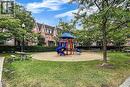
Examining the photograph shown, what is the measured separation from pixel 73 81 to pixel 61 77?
116 cm

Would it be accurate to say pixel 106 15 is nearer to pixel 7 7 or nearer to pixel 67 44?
pixel 67 44

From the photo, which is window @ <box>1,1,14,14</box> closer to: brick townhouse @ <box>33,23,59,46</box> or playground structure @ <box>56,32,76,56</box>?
playground structure @ <box>56,32,76,56</box>

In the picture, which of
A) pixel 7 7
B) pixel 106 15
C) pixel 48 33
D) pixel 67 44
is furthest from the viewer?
pixel 48 33

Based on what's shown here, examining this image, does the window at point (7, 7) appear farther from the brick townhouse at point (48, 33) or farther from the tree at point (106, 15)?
the brick townhouse at point (48, 33)

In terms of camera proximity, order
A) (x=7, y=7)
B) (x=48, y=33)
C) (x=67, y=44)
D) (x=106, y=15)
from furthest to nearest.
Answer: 1. (x=48, y=33)
2. (x=7, y=7)
3. (x=67, y=44)
4. (x=106, y=15)

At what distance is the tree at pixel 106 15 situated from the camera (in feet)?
58.6

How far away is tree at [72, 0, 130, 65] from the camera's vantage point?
58.6ft

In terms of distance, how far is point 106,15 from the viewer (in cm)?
1806

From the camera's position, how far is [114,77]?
15336mm

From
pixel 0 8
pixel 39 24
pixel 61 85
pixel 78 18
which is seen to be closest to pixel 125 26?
pixel 78 18

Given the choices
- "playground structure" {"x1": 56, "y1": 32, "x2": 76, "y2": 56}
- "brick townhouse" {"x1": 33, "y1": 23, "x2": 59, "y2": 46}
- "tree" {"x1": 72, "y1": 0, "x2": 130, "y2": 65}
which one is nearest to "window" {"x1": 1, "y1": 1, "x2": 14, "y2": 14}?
"playground structure" {"x1": 56, "y1": 32, "x2": 76, "y2": 56}

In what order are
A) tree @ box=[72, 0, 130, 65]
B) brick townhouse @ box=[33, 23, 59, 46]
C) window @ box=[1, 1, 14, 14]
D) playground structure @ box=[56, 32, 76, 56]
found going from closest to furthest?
tree @ box=[72, 0, 130, 65]
playground structure @ box=[56, 32, 76, 56]
window @ box=[1, 1, 14, 14]
brick townhouse @ box=[33, 23, 59, 46]

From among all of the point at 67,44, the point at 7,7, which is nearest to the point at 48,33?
the point at 7,7

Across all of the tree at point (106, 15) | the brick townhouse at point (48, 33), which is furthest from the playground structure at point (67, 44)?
the brick townhouse at point (48, 33)
